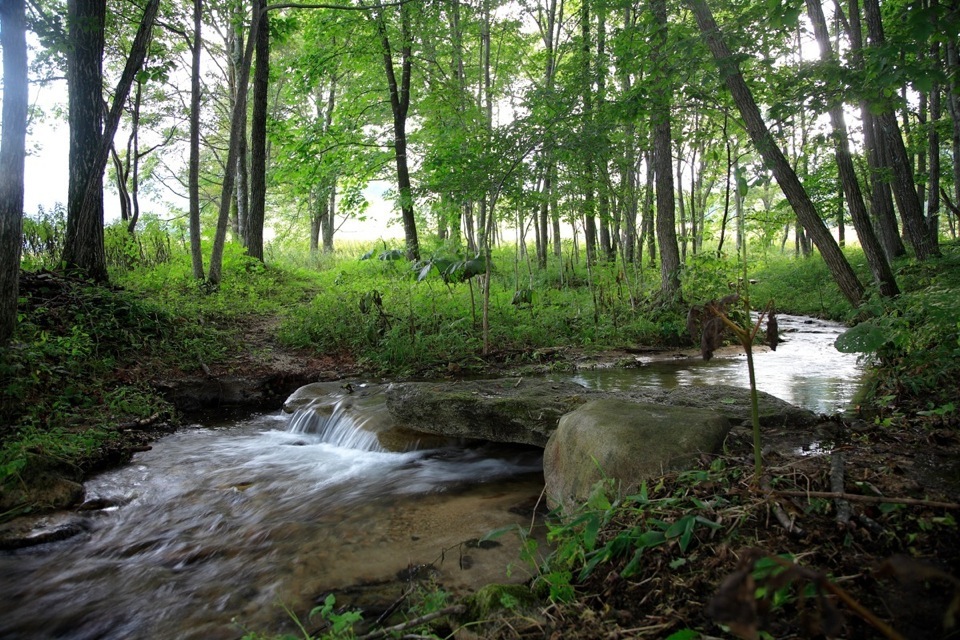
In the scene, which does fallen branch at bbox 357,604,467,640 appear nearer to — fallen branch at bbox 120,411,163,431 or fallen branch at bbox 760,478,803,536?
fallen branch at bbox 760,478,803,536

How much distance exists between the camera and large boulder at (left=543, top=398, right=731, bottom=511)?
2.91 meters

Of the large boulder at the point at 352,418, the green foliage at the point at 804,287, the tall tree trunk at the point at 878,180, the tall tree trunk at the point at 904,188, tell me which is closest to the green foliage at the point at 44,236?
the large boulder at the point at 352,418

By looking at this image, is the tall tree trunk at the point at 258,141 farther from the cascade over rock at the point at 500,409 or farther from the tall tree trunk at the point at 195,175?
the cascade over rock at the point at 500,409

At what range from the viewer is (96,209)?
8.11 m

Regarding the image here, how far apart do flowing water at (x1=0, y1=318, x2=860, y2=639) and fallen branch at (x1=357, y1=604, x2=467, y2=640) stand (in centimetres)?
68

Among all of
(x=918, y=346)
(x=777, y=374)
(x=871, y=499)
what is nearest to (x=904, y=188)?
(x=777, y=374)

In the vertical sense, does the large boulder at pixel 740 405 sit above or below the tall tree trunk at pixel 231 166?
below

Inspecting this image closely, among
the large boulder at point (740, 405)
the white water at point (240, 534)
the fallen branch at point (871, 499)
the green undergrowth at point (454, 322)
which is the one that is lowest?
the white water at point (240, 534)

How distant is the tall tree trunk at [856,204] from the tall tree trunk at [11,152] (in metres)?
8.69

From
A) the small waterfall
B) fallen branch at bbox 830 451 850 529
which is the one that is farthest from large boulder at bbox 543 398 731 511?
the small waterfall

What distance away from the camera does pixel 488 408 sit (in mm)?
5086

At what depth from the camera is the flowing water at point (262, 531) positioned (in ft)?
9.71

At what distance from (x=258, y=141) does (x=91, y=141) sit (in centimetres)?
571

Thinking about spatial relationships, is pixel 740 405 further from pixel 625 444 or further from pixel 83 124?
pixel 83 124
